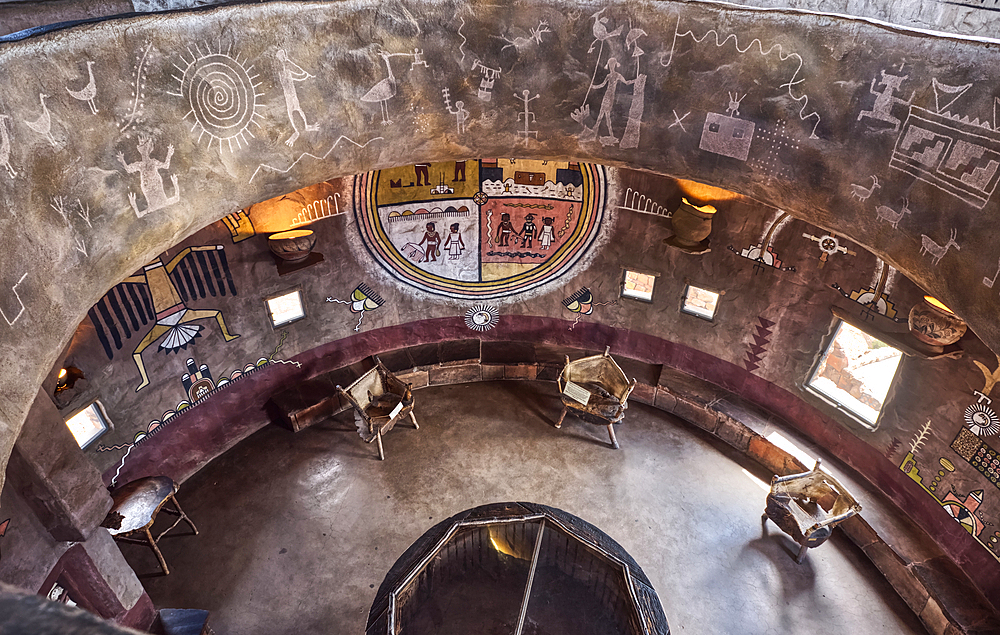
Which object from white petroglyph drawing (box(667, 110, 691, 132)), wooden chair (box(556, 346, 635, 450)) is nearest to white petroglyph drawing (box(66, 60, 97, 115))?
white petroglyph drawing (box(667, 110, 691, 132))

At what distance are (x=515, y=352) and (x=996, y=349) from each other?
6927 mm

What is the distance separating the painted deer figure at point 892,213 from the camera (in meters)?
4.86

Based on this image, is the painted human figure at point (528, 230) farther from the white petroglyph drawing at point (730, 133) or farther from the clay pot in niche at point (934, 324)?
the clay pot in niche at point (934, 324)

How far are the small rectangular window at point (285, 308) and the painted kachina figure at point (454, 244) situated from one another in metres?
2.60

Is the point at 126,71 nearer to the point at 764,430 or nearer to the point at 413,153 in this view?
the point at 413,153

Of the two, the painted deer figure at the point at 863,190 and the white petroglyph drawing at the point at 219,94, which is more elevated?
the white petroglyph drawing at the point at 219,94

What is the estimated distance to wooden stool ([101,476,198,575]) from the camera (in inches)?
248

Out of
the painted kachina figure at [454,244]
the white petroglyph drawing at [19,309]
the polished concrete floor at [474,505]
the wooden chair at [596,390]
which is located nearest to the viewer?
the white petroglyph drawing at [19,309]

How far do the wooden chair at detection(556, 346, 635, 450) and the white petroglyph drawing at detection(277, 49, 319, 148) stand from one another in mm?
5222

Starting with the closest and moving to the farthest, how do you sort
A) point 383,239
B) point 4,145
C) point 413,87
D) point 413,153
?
point 4,145 < point 413,87 < point 413,153 < point 383,239

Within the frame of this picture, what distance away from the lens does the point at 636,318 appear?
32.0 feet

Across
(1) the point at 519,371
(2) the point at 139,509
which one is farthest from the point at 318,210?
(2) the point at 139,509

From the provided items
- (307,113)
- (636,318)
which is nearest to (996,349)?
(636,318)

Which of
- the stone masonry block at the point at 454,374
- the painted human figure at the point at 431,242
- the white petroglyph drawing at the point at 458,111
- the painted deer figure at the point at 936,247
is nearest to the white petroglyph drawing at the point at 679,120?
the white petroglyph drawing at the point at 458,111
